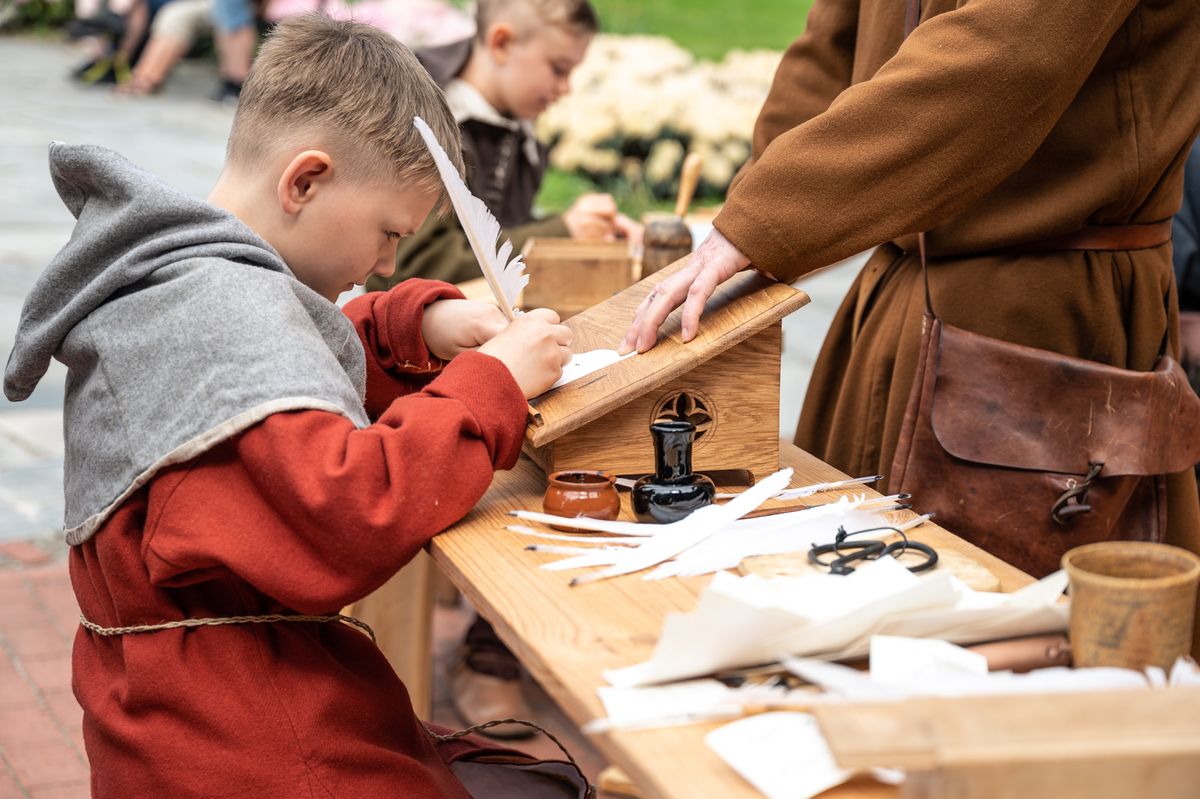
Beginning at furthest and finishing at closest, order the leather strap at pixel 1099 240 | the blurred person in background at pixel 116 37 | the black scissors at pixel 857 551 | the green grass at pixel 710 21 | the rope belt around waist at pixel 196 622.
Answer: the blurred person in background at pixel 116 37 → the green grass at pixel 710 21 → the leather strap at pixel 1099 240 → the rope belt around waist at pixel 196 622 → the black scissors at pixel 857 551

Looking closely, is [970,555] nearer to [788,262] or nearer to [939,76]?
[788,262]

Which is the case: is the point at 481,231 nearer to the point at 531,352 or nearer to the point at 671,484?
the point at 531,352

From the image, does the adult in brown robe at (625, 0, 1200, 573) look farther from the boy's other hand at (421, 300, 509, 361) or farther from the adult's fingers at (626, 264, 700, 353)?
the boy's other hand at (421, 300, 509, 361)

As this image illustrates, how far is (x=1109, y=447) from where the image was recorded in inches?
77.6

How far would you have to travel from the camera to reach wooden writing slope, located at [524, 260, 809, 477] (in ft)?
6.01

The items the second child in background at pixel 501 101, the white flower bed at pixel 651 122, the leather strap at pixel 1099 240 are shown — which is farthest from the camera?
the white flower bed at pixel 651 122

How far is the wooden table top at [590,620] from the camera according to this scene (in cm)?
117

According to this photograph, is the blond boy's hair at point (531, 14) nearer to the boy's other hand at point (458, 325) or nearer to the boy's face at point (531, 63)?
the boy's face at point (531, 63)

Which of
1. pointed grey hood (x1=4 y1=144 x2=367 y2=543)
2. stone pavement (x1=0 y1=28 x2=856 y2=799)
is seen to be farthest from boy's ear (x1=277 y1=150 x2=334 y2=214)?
stone pavement (x1=0 y1=28 x2=856 y2=799)

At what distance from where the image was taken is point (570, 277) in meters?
3.36

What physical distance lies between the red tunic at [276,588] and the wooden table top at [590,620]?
8 centimetres

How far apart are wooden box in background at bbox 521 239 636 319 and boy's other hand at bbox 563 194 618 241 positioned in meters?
0.58


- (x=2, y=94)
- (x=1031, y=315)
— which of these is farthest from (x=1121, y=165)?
(x=2, y=94)

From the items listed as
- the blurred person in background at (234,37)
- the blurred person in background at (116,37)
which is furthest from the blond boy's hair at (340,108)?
the blurred person in background at (116,37)
